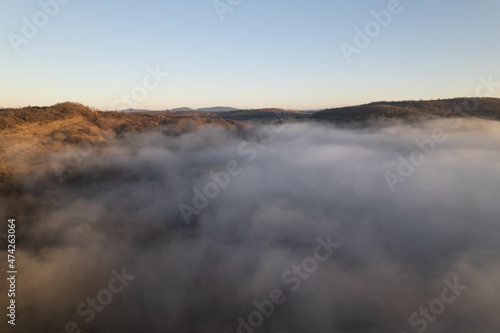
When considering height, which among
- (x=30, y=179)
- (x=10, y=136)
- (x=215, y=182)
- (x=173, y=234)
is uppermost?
(x=10, y=136)

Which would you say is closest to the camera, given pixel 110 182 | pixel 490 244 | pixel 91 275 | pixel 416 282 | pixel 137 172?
pixel 91 275

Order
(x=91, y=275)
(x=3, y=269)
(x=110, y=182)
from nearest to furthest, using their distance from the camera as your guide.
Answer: (x=3, y=269), (x=91, y=275), (x=110, y=182)

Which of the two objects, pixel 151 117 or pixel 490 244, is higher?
pixel 151 117

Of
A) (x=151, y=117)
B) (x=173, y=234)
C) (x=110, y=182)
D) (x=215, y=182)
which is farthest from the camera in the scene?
(x=151, y=117)

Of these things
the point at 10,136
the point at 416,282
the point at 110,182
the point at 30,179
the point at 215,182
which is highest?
the point at 10,136

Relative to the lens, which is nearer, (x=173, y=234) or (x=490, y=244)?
(x=490, y=244)

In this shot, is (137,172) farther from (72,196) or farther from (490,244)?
(490,244)

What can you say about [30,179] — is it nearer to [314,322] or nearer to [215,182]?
[215,182]

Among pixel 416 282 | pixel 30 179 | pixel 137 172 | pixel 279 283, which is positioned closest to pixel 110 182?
pixel 137 172

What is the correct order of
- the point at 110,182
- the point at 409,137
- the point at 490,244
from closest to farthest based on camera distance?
the point at 490,244, the point at 110,182, the point at 409,137

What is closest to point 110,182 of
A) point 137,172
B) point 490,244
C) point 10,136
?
point 137,172
